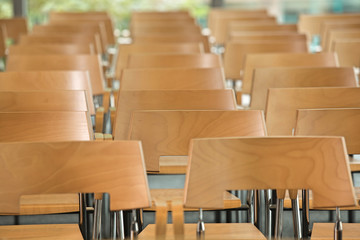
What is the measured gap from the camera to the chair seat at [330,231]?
2551 mm

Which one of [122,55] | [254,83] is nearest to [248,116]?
[254,83]

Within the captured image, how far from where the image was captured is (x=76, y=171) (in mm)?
2258

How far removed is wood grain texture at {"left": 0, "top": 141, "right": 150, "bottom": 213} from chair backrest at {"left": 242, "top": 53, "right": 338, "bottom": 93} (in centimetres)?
305

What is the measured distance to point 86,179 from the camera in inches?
89.0

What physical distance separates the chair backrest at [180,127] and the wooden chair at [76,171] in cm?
60

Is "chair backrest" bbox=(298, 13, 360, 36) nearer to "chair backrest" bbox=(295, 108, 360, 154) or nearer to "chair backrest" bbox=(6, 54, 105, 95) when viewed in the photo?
"chair backrest" bbox=(6, 54, 105, 95)

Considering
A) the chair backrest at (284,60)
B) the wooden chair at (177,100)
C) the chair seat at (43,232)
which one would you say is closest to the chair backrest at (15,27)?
the chair backrest at (284,60)

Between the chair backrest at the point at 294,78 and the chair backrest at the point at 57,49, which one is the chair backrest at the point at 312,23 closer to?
the chair backrest at the point at 57,49

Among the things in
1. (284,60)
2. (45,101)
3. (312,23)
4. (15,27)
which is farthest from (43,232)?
(15,27)

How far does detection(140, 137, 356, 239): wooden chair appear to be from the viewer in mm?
2209

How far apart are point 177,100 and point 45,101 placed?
0.68 metres

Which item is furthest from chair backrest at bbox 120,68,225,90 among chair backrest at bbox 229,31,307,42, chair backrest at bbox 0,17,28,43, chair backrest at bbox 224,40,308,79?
chair backrest at bbox 0,17,28,43

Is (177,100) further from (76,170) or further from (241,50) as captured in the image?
(241,50)

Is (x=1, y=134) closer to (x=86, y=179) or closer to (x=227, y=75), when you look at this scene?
(x=86, y=179)
